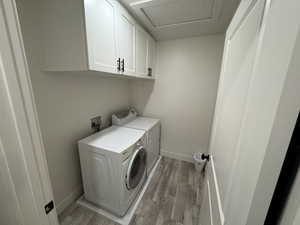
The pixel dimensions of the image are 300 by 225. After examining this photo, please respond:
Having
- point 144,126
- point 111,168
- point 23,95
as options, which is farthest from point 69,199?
point 23,95

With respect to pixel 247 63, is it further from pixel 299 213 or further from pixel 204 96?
pixel 204 96

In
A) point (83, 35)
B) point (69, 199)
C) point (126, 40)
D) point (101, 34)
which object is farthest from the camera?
point (69, 199)

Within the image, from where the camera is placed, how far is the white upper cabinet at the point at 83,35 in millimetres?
972

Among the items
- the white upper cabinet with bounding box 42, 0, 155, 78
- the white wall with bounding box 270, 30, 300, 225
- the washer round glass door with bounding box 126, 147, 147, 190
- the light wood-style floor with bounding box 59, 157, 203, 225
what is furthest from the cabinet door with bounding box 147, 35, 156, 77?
the white wall with bounding box 270, 30, 300, 225

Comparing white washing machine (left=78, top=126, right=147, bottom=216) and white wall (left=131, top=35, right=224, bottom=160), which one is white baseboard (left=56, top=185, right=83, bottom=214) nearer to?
white washing machine (left=78, top=126, right=147, bottom=216)

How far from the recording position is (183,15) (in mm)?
1520

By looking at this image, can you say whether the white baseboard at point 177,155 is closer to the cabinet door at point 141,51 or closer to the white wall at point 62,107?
the white wall at point 62,107

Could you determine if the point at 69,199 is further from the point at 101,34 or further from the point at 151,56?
the point at 151,56

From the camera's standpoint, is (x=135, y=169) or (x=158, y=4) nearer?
(x=158, y=4)

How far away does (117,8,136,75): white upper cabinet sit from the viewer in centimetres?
137

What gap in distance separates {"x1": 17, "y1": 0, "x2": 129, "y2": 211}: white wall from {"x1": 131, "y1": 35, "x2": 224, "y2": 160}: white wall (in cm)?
100

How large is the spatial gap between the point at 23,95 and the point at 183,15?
1754 mm

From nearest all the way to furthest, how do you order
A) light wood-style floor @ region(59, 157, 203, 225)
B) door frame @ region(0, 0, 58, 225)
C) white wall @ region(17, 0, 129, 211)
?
door frame @ region(0, 0, 58, 225)
white wall @ region(17, 0, 129, 211)
light wood-style floor @ region(59, 157, 203, 225)

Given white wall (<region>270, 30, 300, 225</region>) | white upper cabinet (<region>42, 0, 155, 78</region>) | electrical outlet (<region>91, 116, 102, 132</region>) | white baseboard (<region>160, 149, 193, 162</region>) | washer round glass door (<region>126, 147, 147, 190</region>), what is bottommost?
white baseboard (<region>160, 149, 193, 162</region>)
